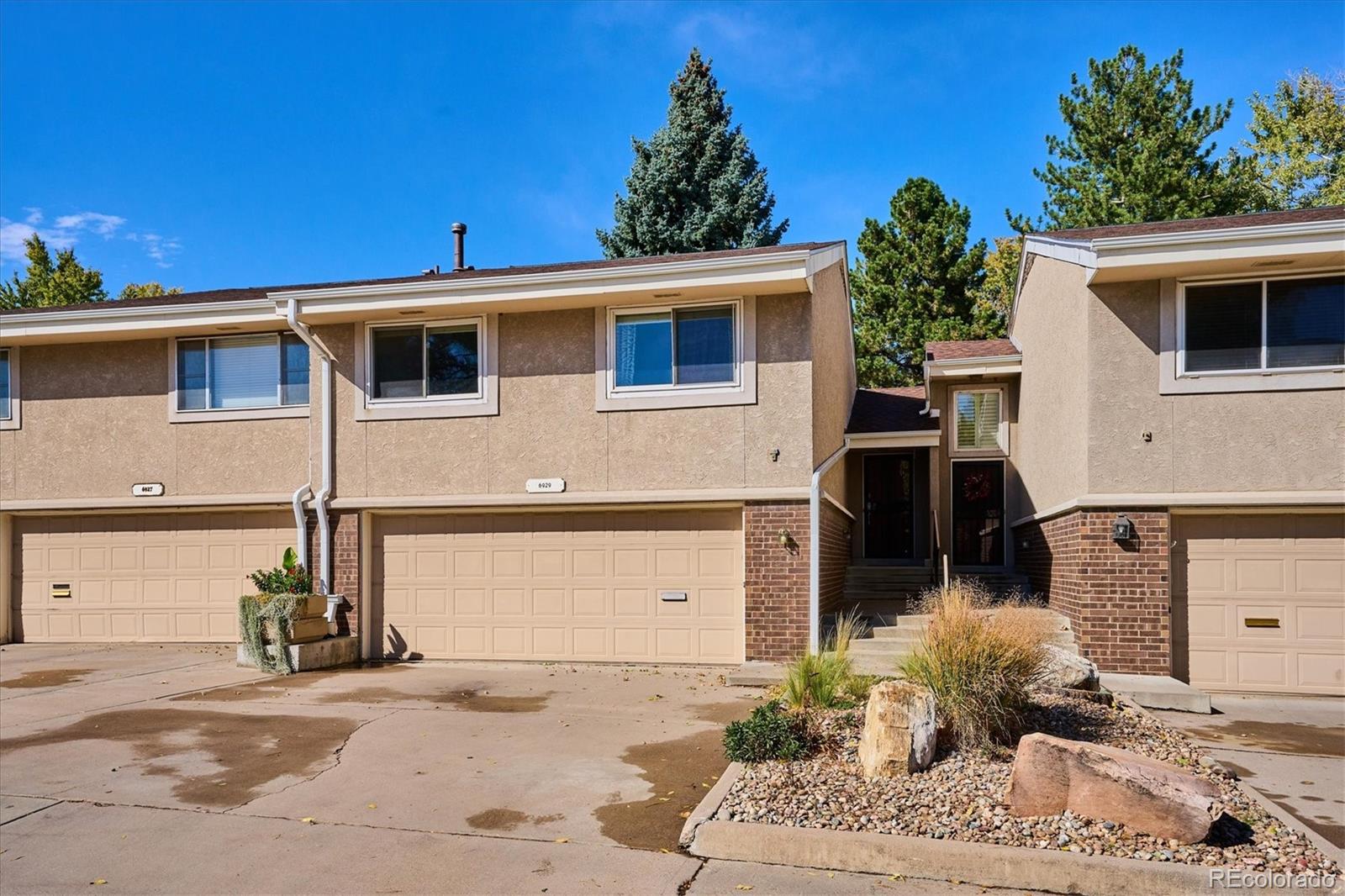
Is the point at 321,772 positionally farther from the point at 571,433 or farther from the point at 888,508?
the point at 888,508

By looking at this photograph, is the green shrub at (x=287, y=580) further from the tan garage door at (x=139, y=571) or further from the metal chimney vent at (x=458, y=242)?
the metal chimney vent at (x=458, y=242)

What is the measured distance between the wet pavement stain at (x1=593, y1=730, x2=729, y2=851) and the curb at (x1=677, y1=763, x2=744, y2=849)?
8 centimetres

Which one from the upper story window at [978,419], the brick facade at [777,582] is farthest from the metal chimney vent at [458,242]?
the upper story window at [978,419]

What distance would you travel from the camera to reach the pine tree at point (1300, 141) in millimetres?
25688

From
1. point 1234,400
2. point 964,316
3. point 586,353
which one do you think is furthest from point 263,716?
point 964,316

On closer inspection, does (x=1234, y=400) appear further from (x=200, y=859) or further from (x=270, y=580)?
(x=270, y=580)

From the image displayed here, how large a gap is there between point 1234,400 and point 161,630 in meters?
15.0

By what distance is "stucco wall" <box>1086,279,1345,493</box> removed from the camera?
1031cm

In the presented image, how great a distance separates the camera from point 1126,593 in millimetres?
10586

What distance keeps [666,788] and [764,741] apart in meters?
0.79

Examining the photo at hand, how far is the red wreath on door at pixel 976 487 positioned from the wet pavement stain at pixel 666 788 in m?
9.88

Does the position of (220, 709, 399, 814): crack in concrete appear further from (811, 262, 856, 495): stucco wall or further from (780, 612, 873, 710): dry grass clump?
(811, 262, 856, 495): stucco wall

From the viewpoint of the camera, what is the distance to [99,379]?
14375mm

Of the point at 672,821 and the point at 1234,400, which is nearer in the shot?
the point at 672,821
